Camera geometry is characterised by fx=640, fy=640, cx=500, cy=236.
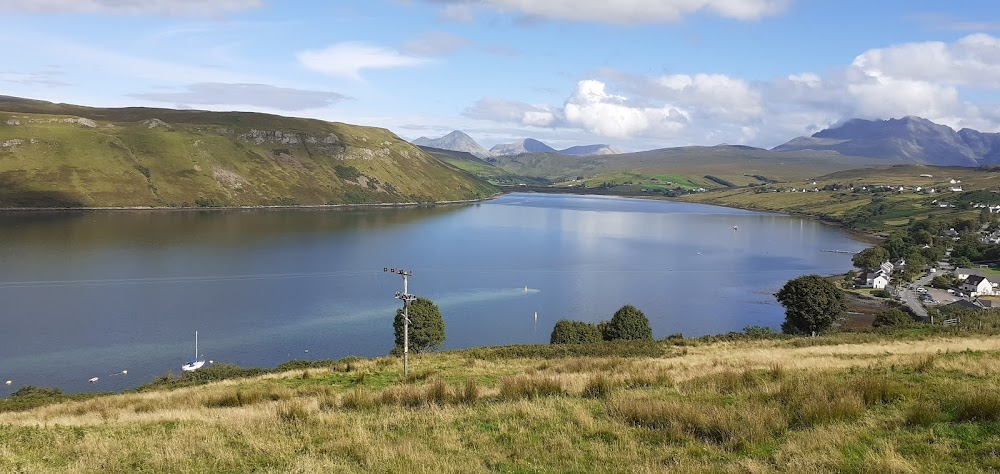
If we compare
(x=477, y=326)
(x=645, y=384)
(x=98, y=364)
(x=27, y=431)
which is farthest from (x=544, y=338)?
(x=27, y=431)

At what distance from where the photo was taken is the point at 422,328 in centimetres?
5062

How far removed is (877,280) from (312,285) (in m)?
80.1

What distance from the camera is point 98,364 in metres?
51.2

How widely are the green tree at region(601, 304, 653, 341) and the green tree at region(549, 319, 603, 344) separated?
1.24 m

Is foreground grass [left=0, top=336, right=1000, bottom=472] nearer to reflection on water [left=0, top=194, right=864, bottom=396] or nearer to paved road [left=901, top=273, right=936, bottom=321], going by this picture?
reflection on water [left=0, top=194, right=864, bottom=396]

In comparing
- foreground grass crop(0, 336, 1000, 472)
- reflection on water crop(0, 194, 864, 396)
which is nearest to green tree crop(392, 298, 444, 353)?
reflection on water crop(0, 194, 864, 396)

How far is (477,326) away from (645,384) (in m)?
52.4

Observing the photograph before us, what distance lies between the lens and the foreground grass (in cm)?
823

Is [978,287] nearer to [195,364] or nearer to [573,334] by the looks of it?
[573,334]

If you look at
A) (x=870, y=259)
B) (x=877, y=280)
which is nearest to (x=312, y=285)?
(x=877, y=280)

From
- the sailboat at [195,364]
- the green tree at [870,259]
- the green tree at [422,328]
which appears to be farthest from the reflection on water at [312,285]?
the green tree at [422,328]

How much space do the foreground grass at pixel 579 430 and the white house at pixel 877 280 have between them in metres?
88.1

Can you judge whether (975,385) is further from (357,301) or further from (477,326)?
(357,301)

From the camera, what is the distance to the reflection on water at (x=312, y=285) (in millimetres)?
57625
